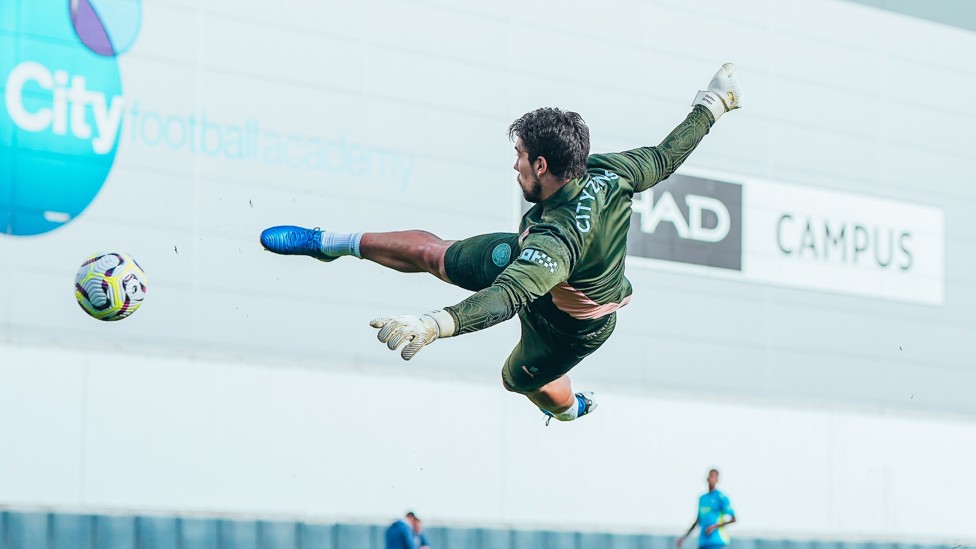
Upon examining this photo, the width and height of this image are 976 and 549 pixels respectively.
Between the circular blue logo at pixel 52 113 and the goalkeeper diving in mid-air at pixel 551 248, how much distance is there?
8435 millimetres

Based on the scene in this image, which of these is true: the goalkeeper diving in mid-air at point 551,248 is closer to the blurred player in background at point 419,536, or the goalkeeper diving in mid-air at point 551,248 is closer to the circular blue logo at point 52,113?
the blurred player in background at point 419,536

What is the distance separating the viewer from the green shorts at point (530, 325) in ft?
34.5

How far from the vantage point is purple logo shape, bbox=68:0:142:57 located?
1930 cm

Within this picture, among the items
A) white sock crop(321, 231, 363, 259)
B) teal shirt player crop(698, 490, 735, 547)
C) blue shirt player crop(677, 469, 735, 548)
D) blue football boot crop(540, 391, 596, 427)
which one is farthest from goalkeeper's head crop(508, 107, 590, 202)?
teal shirt player crop(698, 490, 735, 547)

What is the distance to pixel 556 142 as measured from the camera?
9766 millimetres

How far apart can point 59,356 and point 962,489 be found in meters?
15.7

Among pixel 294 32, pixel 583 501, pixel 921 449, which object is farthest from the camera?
pixel 921 449

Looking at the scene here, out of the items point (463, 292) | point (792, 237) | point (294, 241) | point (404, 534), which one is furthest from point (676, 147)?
point (792, 237)

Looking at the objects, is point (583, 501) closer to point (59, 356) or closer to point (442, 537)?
point (442, 537)

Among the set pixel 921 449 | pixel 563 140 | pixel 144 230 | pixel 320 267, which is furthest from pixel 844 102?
pixel 563 140

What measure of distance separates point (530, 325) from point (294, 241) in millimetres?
1885

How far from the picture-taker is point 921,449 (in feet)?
86.2

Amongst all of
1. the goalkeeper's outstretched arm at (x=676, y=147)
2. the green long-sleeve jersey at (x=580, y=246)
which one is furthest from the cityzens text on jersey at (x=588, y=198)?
the goalkeeper's outstretched arm at (x=676, y=147)

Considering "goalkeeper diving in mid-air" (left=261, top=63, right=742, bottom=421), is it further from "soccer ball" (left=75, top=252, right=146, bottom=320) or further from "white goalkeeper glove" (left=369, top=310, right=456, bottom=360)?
"soccer ball" (left=75, top=252, right=146, bottom=320)
